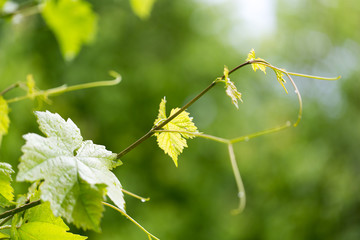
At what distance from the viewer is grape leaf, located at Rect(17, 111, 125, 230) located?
0.26 metres

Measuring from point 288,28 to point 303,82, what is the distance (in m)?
0.64

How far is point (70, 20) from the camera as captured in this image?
26.8 inches

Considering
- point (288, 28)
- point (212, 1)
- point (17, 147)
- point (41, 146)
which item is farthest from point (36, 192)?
point (288, 28)

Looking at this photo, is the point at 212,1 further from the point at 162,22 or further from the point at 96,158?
the point at 96,158

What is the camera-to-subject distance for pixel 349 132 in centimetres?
399

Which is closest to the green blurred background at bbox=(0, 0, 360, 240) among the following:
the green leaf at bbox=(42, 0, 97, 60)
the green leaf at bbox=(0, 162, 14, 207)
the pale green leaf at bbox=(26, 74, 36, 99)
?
the green leaf at bbox=(42, 0, 97, 60)

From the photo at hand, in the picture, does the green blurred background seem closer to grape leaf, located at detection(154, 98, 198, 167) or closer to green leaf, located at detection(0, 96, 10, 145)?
green leaf, located at detection(0, 96, 10, 145)

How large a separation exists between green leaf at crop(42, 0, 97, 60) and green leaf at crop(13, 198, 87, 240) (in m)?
0.39

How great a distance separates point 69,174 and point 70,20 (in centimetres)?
47

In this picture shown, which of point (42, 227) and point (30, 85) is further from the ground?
point (30, 85)

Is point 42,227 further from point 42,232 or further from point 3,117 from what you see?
point 3,117

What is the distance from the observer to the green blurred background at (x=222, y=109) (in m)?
3.72

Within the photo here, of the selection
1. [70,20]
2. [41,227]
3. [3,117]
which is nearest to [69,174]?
[41,227]

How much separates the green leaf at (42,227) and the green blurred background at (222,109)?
3.18 m
